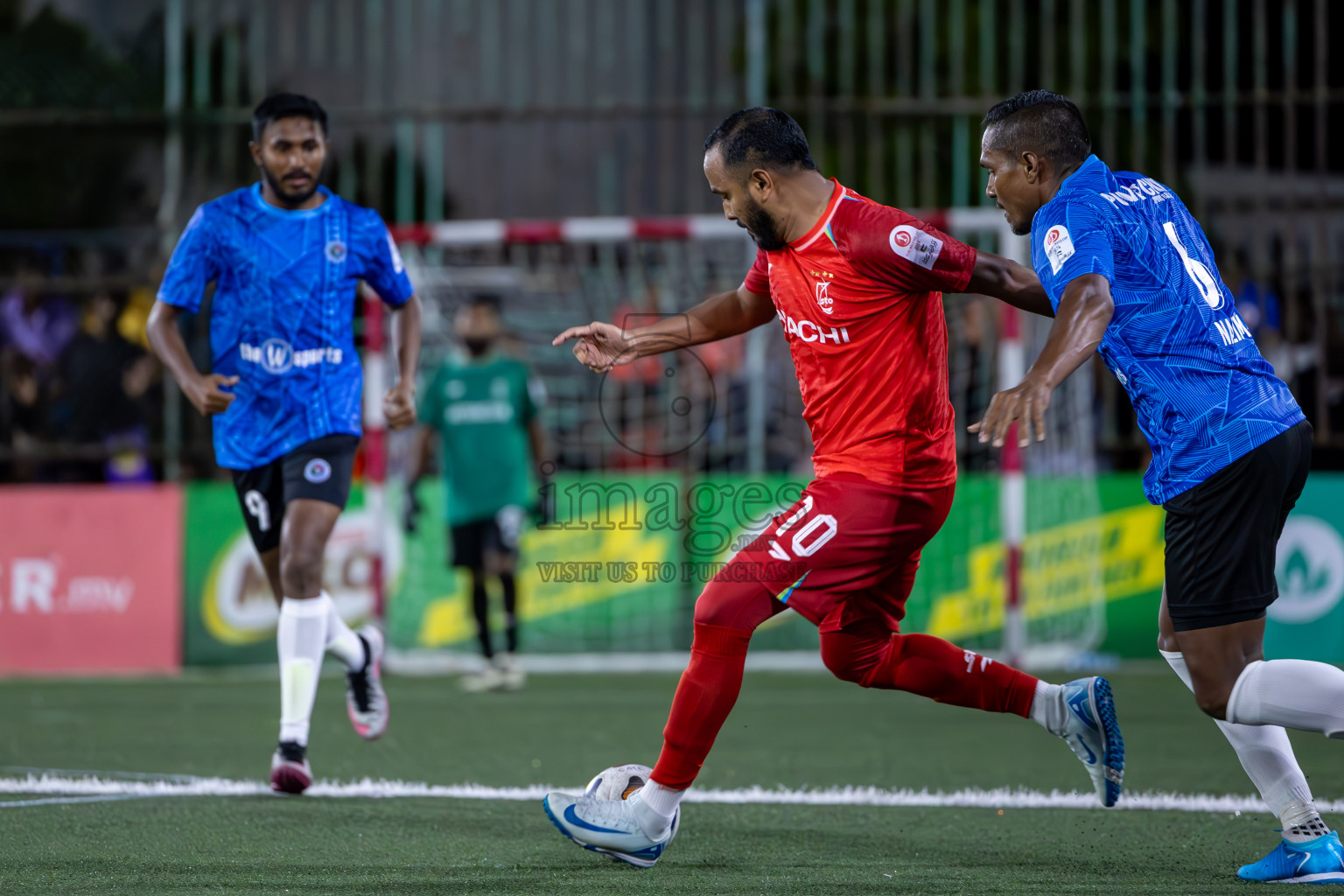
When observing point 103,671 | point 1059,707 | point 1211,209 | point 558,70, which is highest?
point 558,70

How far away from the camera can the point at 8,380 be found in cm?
1043

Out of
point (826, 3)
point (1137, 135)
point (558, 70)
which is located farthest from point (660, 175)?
point (1137, 135)

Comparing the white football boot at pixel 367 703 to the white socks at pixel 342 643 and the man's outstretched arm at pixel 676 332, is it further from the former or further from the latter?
the man's outstretched arm at pixel 676 332

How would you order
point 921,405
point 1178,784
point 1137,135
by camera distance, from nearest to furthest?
point 921,405, point 1178,784, point 1137,135

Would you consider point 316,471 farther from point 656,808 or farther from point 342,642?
point 656,808

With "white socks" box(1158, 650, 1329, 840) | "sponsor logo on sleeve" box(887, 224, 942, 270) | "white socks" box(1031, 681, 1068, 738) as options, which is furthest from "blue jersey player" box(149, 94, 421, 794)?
"white socks" box(1158, 650, 1329, 840)

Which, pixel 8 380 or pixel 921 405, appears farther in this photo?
pixel 8 380

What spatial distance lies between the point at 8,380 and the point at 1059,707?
8459 mm

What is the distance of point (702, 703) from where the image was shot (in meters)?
3.84

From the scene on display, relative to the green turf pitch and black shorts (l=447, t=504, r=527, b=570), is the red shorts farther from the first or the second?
black shorts (l=447, t=504, r=527, b=570)

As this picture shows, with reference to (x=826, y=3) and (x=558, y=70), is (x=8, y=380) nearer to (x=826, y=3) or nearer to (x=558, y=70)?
(x=558, y=70)

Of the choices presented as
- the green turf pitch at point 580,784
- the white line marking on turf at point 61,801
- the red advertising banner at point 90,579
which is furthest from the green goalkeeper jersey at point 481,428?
the white line marking on turf at point 61,801

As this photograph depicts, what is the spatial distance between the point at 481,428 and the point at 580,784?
407cm

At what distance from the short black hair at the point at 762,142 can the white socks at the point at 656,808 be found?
1.59 meters
